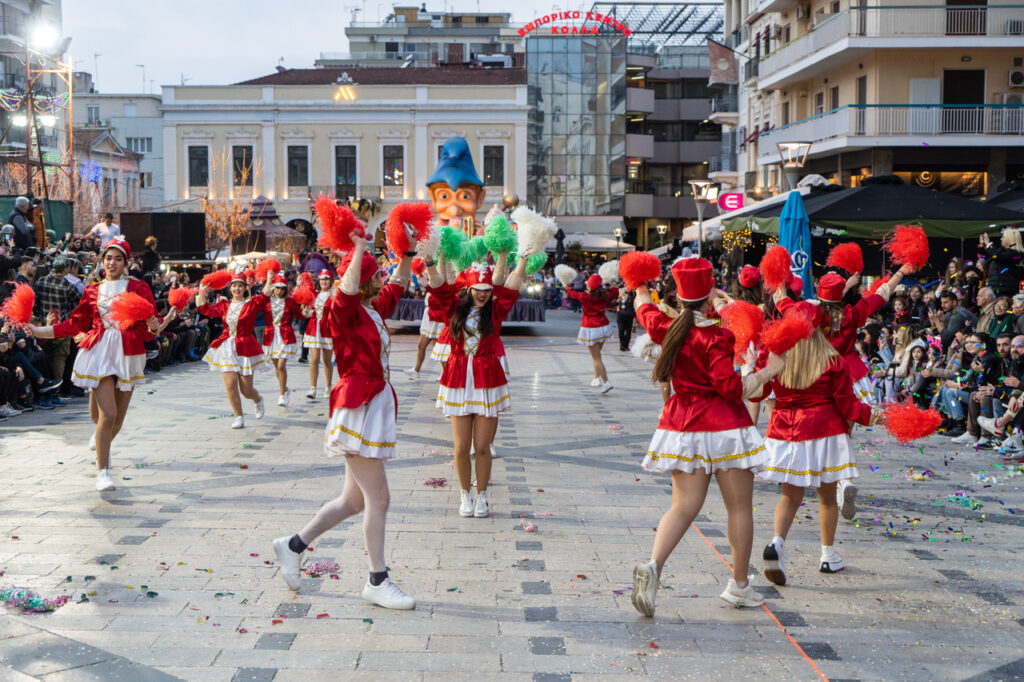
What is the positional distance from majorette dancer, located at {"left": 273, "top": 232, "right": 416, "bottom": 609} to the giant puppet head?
7.32m

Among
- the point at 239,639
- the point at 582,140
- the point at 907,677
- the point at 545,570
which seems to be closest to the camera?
the point at 907,677

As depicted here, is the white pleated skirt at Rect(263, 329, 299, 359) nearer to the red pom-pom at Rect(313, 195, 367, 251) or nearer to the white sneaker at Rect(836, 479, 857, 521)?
the white sneaker at Rect(836, 479, 857, 521)

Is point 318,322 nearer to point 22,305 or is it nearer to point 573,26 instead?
point 22,305

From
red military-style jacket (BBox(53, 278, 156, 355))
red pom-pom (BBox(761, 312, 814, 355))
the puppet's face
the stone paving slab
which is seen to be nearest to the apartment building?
the puppet's face

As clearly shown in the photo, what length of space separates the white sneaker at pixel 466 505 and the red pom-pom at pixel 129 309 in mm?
2747

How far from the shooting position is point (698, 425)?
5316 millimetres

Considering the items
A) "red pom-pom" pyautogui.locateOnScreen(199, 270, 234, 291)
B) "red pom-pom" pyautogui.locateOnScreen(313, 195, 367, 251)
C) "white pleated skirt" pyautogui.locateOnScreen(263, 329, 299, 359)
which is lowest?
"white pleated skirt" pyautogui.locateOnScreen(263, 329, 299, 359)

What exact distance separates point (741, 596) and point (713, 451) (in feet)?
2.79

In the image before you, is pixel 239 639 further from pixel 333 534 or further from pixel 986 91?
pixel 986 91

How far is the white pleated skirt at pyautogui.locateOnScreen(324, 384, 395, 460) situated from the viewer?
5.43 meters

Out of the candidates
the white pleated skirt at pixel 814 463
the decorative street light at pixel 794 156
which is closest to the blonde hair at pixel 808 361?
the white pleated skirt at pixel 814 463

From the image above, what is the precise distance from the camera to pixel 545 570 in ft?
20.2

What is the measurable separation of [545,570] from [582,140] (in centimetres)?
4953

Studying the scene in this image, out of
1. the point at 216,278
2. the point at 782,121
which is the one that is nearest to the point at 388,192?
the point at 782,121
